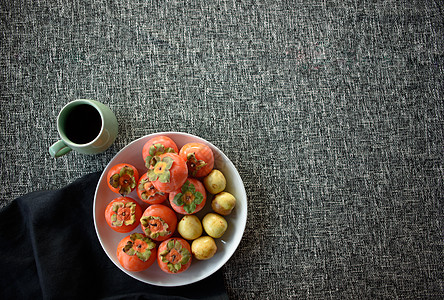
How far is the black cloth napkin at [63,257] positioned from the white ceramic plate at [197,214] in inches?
1.9

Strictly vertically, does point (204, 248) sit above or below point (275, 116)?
below

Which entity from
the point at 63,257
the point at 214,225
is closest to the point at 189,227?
the point at 214,225

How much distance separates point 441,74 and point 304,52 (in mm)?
341

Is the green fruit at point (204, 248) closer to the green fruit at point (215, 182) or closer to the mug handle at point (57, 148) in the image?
the green fruit at point (215, 182)

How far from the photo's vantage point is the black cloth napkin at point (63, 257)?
614 millimetres

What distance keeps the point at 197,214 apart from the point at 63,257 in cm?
28

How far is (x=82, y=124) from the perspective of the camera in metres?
0.61

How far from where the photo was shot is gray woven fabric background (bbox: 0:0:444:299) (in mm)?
687

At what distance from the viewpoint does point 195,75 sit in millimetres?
710

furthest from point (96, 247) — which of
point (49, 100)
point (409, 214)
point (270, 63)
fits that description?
point (409, 214)

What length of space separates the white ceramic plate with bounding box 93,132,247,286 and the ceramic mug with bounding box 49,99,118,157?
50 mm

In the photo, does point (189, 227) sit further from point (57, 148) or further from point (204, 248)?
point (57, 148)

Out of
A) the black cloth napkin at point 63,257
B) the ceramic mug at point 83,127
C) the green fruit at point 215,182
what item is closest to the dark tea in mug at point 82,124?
the ceramic mug at point 83,127

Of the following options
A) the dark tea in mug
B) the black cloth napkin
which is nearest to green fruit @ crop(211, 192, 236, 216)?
the black cloth napkin
